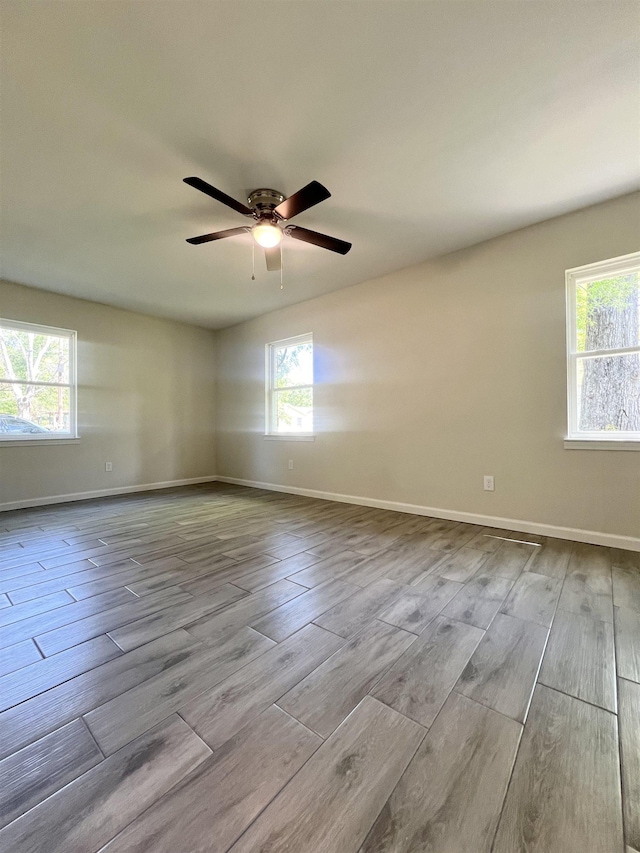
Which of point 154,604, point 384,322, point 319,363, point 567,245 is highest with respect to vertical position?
point 567,245

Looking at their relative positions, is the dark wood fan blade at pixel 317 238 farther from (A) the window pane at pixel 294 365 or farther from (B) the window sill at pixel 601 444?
(B) the window sill at pixel 601 444

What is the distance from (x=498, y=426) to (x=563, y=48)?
2.32 meters

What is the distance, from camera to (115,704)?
1171 mm

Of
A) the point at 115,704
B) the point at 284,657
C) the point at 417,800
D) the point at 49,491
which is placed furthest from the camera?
the point at 49,491

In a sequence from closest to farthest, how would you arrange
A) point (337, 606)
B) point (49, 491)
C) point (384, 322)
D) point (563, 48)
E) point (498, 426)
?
1. point (563, 48)
2. point (337, 606)
3. point (498, 426)
4. point (384, 322)
5. point (49, 491)

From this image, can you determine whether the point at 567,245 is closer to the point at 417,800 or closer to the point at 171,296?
the point at 417,800

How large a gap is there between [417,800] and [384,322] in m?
3.62

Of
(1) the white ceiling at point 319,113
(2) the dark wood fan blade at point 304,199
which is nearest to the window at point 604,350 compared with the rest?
(1) the white ceiling at point 319,113

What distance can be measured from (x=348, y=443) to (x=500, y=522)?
176 centimetres

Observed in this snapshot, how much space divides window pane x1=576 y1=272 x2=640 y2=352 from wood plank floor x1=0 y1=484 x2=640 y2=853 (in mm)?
1571

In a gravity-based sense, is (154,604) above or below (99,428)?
below

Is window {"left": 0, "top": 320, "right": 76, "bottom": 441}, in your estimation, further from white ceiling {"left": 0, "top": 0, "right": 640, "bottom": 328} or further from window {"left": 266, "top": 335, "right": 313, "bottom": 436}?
window {"left": 266, "top": 335, "right": 313, "bottom": 436}

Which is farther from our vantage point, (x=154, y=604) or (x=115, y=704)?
(x=154, y=604)

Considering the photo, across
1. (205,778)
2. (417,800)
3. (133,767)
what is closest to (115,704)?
(133,767)
